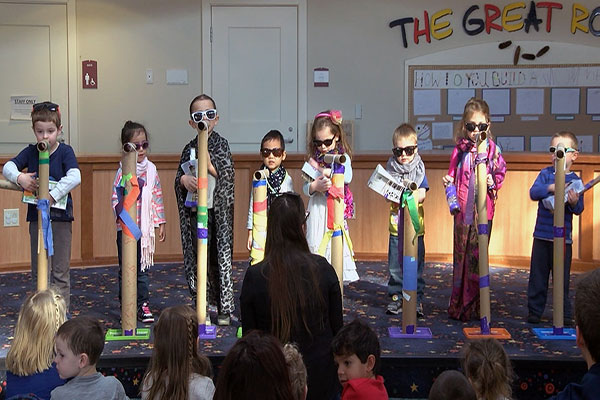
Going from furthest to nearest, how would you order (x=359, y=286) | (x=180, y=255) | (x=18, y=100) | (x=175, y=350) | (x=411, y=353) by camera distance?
(x=18, y=100) → (x=180, y=255) → (x=359, y=286) → (x=411, y=353) → (x=175, y=350)

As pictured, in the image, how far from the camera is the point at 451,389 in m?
2.46

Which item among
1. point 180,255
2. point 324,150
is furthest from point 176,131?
point 324,150

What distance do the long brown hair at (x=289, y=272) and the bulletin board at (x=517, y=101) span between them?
6.86 metres

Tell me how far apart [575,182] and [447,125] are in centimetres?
463

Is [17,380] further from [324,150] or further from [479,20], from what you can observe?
[479,20]

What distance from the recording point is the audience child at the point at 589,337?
2041mm

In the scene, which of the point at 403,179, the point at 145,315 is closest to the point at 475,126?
the point at 403,179

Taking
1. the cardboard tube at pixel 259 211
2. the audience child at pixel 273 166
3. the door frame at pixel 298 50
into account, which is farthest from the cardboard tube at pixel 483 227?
the door frame at pixel 298 50

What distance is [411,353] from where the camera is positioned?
4.84 meters

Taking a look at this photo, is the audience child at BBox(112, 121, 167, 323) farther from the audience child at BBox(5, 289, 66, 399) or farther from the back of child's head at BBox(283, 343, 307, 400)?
the back of child's head at BBox(283, 343, 307, 400)

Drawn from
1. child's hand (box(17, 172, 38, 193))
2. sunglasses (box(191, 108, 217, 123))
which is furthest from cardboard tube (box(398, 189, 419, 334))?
child's hand (box(17, 172, 38, 193))

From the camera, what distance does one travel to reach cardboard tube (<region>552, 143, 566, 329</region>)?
16.8 ft

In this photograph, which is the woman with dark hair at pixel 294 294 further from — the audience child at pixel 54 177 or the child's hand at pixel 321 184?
the audience child at pixel 54 177

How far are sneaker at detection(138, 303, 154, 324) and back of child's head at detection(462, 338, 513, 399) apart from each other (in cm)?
264
